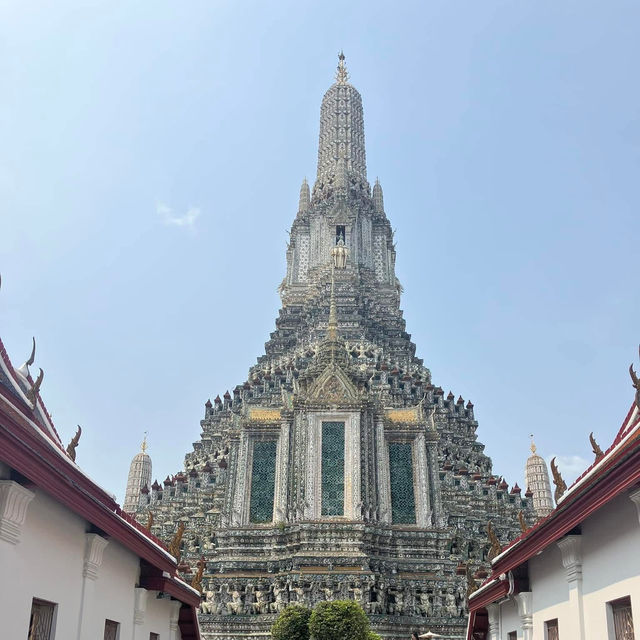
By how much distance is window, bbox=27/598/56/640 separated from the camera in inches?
336

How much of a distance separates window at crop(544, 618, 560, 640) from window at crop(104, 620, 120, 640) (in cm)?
656

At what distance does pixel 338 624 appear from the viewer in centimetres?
2083

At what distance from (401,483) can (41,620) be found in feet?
76.6

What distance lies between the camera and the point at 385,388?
119ft

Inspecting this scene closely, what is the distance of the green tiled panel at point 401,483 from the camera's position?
98.9 feet

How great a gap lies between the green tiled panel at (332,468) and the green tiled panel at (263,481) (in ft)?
7.82

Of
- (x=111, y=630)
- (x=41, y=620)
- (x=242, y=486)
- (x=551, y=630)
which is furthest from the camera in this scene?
(x=242, y=486)

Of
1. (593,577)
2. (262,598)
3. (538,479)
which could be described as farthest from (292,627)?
(538,479)

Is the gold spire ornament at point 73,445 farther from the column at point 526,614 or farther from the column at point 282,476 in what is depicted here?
the column at point 282,476

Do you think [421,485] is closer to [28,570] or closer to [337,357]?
[337,357]

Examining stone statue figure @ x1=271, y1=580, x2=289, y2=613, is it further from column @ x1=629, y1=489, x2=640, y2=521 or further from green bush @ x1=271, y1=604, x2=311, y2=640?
column @ x1=629, y1=489, x2=640, y2=521

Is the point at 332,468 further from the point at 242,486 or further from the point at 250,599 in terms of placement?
the point at 250,599

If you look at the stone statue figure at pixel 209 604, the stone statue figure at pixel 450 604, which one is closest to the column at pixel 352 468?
the stone statue figure at pixel 450 604

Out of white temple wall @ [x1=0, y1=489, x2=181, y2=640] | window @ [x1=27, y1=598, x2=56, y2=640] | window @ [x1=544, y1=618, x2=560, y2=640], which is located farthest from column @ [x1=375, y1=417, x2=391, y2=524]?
window @ [x1=27, y1=598, x2=56, y2=640]
